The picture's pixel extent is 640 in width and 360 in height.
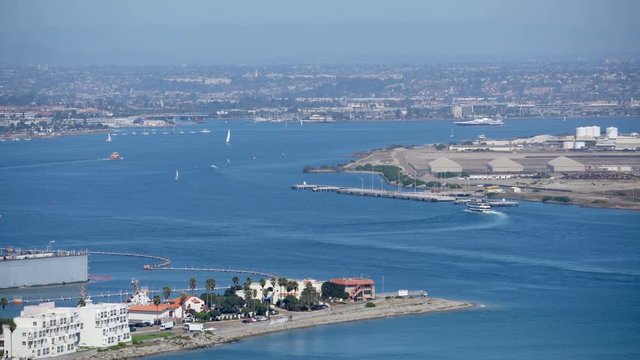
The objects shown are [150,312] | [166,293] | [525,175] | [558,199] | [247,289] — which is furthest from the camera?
[525,175]

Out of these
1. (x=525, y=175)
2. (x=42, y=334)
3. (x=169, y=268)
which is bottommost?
(x=525, y=175)

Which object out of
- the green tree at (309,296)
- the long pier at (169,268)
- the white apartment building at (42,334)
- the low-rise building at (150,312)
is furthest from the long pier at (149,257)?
the white apartment building at (42,334)

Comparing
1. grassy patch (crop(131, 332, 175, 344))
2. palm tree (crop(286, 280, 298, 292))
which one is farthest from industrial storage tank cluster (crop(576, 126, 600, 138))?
grassy patch (crop(131, 332, 175, 344))

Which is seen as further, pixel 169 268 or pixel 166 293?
pixel 169 268

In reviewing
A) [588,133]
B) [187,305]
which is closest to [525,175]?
[588,133]

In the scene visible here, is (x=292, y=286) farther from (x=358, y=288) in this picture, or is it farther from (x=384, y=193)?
(x=384, y=193)

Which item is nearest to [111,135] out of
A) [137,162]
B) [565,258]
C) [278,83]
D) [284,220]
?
[137,162]
